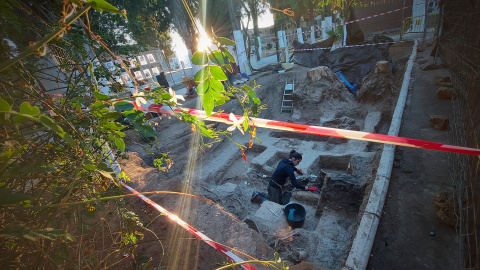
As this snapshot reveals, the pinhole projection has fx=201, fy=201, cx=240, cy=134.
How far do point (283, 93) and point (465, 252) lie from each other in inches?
328

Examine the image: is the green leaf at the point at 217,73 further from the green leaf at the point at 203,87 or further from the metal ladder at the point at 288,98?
the metal ladder at the point at 288,98

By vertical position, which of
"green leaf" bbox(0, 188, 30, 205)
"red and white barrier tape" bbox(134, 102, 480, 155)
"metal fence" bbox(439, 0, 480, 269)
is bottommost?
"metal fence" bbox(439, 0, 480, 269)

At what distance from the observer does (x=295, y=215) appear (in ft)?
13.4

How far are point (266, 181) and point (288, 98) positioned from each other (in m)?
4.72

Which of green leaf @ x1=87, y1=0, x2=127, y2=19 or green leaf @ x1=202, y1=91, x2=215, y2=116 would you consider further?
green leaf @ x1=202, y1=91, x2=215, y2=116

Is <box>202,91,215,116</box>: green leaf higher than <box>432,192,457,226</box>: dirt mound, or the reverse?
<box>202,91,215,116</box>: green leaf

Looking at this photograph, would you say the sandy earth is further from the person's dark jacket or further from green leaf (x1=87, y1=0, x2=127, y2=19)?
green leaf (x1=87, y1=0, x2=127, y2=19)

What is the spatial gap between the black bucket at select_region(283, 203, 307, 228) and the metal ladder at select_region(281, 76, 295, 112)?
555 centimetres

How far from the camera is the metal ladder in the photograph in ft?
29.6

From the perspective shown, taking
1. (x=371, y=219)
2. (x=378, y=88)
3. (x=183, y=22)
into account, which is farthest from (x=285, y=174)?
(x=183, y=22)

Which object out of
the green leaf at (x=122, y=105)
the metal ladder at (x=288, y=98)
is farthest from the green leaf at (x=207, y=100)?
the metal ladder at (x=288, y=98)

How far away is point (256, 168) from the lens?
6453 millimetres

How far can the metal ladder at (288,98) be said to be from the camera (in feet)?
29.6

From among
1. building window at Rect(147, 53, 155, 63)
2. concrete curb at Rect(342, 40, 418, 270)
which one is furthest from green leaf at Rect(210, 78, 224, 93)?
building window at Rect(147, 53, 155, 63)
